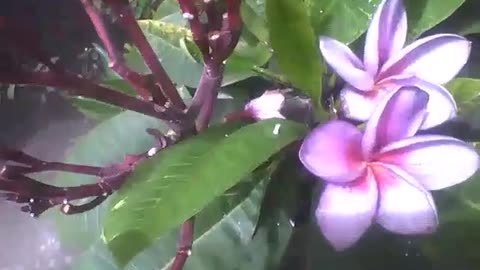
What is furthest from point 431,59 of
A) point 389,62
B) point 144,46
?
point 144,46

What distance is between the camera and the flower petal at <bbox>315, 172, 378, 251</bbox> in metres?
0.37

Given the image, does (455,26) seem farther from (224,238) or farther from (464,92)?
(224,238)

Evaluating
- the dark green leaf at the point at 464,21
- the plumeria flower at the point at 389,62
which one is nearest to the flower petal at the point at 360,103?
the plumeria flower at the point at 389,62

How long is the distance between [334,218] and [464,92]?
115 millimetres

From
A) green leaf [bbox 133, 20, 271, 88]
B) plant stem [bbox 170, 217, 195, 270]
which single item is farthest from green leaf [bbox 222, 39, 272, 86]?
plant stem [bbox 170, 217, 195, 270]

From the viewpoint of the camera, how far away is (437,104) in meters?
0.39

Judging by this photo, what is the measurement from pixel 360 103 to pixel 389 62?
0.08 ft

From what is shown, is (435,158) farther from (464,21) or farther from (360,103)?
(464,21)

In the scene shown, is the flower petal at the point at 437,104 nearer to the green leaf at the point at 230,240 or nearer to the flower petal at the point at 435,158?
the flower petal at the point at 435,158

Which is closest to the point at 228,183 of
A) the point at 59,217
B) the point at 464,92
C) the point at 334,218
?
the point at 334,218

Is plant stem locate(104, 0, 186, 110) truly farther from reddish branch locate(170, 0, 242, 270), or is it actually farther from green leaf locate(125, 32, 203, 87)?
green leaf locate(125, 32, 203, 87)

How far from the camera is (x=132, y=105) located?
389 mm

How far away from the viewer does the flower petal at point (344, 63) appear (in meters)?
0.39

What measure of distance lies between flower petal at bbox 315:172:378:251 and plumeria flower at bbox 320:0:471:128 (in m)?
0.05
